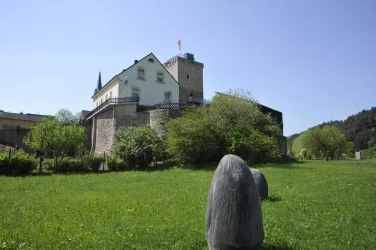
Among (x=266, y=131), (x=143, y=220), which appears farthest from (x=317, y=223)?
(x=266, y=131)

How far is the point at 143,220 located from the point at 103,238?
53.5 inches

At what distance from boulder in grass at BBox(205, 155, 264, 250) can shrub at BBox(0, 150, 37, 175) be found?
1690 cm

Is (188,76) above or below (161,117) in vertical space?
above

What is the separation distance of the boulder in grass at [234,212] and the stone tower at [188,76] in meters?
36.3

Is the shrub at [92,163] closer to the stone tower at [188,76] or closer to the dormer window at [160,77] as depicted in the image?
the dormer window at [160,77]

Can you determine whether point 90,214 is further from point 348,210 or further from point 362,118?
point 362,118

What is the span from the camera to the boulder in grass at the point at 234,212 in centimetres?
408

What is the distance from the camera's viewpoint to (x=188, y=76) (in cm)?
4278

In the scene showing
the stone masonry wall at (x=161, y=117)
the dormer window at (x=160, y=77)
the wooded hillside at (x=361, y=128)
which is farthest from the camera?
the wooded hillside at (x=361, y=128)

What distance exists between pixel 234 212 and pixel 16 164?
1751 centimetres

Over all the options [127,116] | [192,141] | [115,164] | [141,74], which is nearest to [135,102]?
[127,116]

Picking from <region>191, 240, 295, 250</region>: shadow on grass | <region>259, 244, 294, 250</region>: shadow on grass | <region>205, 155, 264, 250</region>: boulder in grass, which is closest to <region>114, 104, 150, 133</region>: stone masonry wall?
<region>191, 240, 295, 250</region>: shadow on grass

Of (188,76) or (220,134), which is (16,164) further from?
(188,76)

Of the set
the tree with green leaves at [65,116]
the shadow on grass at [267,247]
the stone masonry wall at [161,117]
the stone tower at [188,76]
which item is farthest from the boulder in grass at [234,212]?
the tree with green leaves at [65,116]
